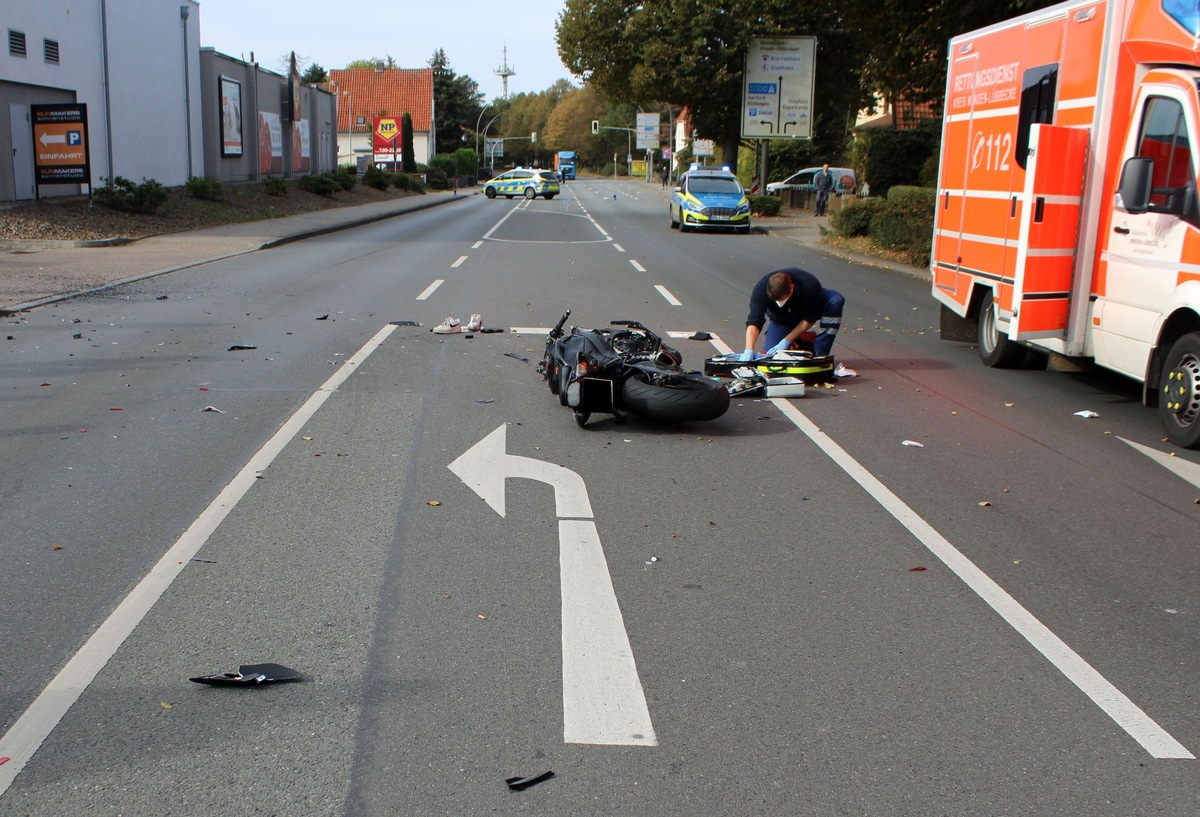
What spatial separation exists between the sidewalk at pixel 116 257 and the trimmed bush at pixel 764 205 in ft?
54.6

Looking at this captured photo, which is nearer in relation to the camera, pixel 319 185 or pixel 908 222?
pixel 908 222

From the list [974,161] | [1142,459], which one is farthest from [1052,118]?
[1142,459]

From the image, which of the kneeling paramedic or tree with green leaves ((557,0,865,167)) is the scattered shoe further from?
tree with green leaves ((557,0,865,167))

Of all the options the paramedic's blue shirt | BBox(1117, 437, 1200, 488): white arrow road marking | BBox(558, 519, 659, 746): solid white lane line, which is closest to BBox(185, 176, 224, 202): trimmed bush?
the paramedic's blue shirt

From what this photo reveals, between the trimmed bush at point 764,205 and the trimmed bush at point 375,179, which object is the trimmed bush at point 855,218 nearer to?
the trimmed bush at point 764,205

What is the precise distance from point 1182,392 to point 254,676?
254 inches

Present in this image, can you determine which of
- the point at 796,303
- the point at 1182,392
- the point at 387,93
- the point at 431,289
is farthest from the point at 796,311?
the point at 387,93

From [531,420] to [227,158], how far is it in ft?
122

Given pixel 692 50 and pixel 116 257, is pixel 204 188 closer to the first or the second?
pixel 116 257

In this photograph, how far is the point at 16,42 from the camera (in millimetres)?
26438

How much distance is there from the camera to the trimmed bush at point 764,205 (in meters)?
42.6

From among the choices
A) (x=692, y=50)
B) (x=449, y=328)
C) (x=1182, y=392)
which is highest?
(x=692, y=50)

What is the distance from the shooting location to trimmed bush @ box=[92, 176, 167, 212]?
90.2 ft

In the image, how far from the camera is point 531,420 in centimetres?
823
